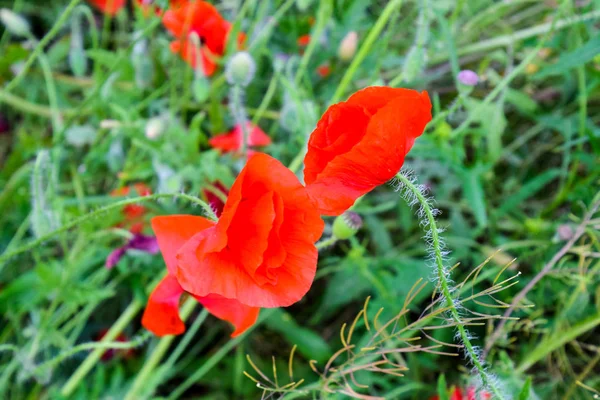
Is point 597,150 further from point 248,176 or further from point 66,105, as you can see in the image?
point 66,105

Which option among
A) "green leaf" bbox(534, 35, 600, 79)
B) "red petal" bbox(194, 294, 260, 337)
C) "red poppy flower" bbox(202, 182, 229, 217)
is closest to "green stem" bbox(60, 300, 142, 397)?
"red poppy flower" bbox(202, 182, 229, 217)

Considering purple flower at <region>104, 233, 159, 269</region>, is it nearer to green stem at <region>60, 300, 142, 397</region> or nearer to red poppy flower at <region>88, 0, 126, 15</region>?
green stem at <region>60, 300, 142, 397</region>

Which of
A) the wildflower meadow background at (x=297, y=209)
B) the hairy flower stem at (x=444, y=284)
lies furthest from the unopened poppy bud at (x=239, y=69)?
the hairy flower stem at (x=444, y=284)

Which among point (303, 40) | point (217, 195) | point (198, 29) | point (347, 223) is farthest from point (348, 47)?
point (347, 223)

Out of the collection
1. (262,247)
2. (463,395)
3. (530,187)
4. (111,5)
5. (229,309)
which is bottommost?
(463,395)

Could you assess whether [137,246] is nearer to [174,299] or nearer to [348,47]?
[174,299]

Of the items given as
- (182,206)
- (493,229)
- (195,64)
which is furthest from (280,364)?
(195,64)
